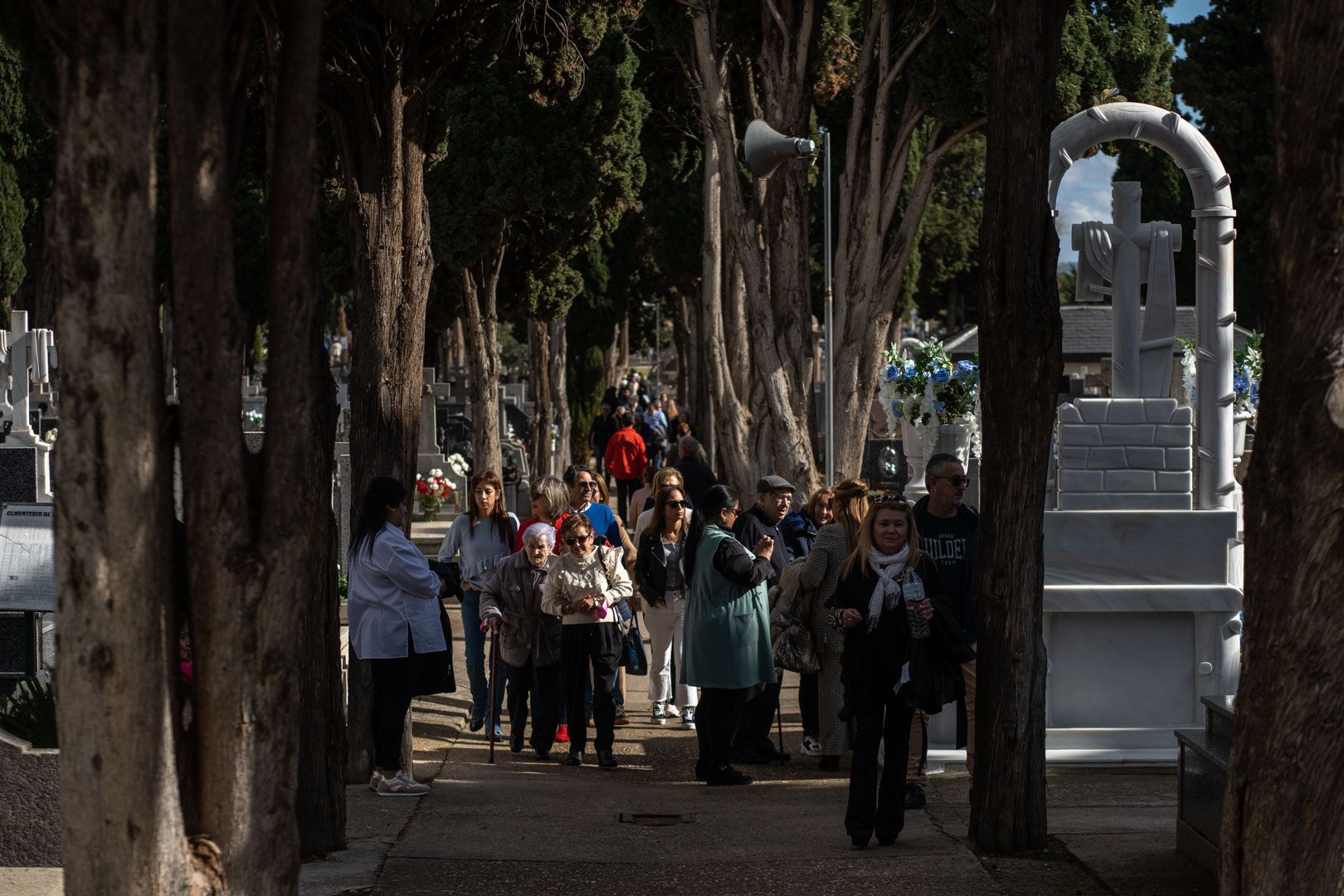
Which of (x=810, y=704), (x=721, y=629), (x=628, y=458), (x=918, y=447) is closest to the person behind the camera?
(x=721, y=629)

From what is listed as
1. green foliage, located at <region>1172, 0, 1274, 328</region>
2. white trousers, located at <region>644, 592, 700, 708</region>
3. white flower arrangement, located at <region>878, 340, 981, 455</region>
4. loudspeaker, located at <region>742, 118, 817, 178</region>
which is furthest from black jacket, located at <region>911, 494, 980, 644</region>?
green foliage, located at <region>1172, 0, 1274, 328</region>

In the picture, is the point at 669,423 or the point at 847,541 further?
the point at 669,423

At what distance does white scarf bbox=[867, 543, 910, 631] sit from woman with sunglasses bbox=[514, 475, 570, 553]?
3.47 meters

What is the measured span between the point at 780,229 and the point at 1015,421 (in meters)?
11.9

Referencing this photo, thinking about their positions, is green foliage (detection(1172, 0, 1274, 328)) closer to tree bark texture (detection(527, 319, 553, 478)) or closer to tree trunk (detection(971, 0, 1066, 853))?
tree bark texture (detection(527, 319, 553, 478))

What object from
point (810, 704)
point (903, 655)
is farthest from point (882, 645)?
point (810, 704)

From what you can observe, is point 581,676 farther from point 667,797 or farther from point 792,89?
point 792,89

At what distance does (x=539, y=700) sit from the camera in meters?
10.7

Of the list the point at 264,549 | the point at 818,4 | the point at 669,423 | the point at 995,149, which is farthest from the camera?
the point at 669,423

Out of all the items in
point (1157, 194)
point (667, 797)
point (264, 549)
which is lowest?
point (667, 797)

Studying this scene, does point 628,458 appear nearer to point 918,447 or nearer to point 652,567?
point 918,447

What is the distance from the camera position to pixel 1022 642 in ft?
24.8

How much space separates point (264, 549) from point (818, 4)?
50.0 feet

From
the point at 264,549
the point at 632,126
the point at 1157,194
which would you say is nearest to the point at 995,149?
the point at 264,549
